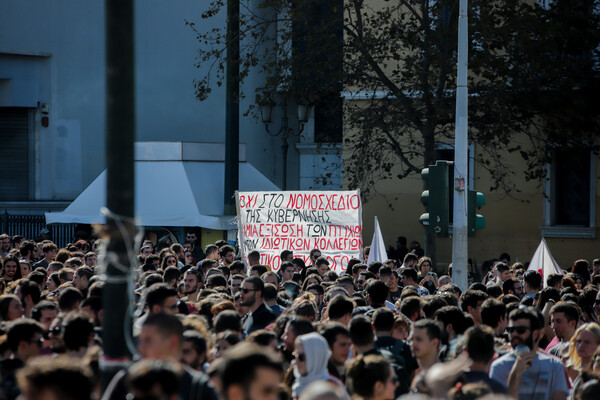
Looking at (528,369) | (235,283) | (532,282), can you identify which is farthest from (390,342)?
(532,282)

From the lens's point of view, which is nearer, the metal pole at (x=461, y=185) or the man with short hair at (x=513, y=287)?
the man with short hair at (x=513, y=287)

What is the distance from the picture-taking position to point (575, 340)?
7328mm

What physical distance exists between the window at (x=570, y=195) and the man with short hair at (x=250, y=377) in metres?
20.0

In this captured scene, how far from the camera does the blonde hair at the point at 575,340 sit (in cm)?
714

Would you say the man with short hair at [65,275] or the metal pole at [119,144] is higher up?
the metal pole at [119,144]

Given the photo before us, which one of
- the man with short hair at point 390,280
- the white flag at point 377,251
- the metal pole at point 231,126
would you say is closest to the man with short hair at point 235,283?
the man with short hair at point 390,280

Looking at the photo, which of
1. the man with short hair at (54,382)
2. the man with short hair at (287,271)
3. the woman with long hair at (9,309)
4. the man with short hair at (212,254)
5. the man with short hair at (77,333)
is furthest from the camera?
the man with short hair at (212,254)

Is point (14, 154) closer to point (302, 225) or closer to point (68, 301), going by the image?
point (302, 225)

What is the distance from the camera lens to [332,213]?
52.3 feet

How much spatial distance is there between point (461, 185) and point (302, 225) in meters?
3.40

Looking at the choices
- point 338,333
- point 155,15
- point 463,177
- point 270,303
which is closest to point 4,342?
point 338,333

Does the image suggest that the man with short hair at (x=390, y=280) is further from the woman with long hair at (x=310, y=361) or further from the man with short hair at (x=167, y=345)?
the man with short hair at (x=167, y=345)

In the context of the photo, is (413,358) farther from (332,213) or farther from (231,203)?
(231,203)

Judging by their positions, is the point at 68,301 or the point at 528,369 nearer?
the point at 528,369
